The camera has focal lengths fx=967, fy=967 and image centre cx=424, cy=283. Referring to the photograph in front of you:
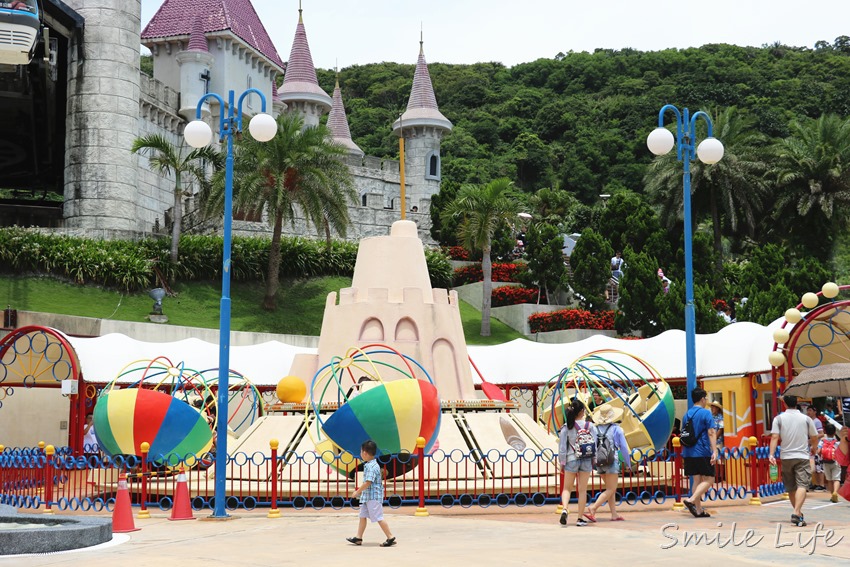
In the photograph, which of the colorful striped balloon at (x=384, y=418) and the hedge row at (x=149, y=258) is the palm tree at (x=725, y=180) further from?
the colorful striped balloon at (x=384, y=418)

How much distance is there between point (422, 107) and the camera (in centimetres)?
7106

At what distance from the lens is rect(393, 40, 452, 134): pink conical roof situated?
7019cm

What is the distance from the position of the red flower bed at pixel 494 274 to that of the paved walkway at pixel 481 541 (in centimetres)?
3167

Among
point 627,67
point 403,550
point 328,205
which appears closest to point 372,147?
point 627,67

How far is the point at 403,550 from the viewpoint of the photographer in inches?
376

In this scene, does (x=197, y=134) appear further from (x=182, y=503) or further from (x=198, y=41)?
(x=198, y=41)

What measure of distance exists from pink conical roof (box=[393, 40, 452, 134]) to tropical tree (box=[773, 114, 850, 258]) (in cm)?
3001

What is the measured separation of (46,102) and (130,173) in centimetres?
452

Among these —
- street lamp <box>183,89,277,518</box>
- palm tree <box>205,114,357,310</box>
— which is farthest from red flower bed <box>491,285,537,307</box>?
street lamp <box>183,89,277,518</box>

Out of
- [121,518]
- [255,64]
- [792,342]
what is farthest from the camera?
[255,64]

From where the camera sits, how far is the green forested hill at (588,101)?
277ft

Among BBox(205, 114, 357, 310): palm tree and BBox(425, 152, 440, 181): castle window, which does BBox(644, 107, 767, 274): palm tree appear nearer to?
BBox(205, 114, 357, 310): palm tree

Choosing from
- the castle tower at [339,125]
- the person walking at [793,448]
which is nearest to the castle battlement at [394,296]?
the person walking at [793,448]

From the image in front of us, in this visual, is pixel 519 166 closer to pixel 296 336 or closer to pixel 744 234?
pixel 744 234
